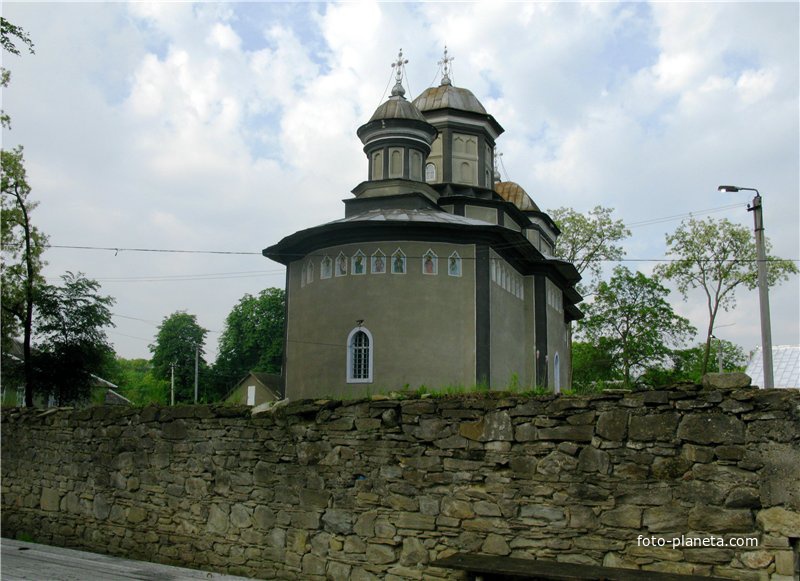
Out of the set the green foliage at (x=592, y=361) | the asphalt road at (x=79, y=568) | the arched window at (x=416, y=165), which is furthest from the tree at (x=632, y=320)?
the asphalt road at (x=79, y=568)

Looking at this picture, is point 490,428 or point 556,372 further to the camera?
point 556,372

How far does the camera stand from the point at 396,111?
2888 centimetres

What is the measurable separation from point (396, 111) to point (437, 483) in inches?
888

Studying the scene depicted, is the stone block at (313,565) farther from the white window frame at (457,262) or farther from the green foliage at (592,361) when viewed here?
the green foliage at (592,361)

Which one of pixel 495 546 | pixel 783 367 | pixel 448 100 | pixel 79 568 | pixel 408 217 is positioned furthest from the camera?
pixel 783 367

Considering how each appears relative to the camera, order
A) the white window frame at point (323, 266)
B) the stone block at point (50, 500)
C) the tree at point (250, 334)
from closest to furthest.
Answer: the stone block at point (50, 500), the white window frame at point (323, 266), the tree at point (250, 334)

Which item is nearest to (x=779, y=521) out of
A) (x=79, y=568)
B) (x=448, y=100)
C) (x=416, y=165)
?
(x=79, y=568)

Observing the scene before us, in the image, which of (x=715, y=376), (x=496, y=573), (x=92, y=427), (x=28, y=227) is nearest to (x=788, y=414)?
(x=715, y=376)

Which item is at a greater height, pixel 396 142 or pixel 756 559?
pixel 396 142

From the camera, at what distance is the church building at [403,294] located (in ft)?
74.4

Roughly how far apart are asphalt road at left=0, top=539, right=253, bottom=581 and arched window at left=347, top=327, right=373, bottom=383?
12.4m

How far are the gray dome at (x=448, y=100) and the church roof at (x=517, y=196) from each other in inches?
271

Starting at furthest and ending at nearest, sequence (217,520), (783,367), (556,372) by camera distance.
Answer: (783,367) → (556,372) → (217,520)

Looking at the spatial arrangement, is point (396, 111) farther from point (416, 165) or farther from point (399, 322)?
point (399, 322)
